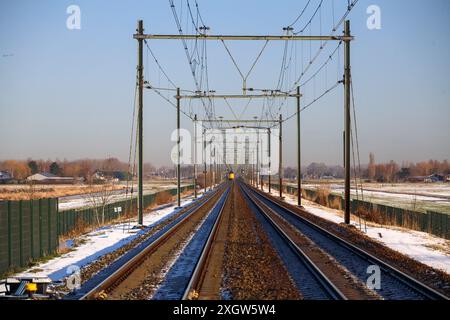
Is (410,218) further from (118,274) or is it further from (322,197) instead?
(322,197)

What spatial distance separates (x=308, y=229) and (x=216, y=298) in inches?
573

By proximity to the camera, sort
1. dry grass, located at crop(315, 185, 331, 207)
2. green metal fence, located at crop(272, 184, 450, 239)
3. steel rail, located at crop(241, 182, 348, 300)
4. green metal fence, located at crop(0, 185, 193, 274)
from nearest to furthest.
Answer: steel rail, located at crop(241, 182, 348, 300) → green metal fence, located at crop(0, 185, 193, 274) → green metal fence, located at crop(272, 184, 450, 239) → dry grass, located at crop(315, 185, 331, 207)

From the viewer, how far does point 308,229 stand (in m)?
23.9

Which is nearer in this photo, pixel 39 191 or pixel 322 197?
pixel 322 197

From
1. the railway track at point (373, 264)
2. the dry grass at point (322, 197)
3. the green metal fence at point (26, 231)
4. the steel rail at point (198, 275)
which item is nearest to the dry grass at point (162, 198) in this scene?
the dry grass at point (322, 197)

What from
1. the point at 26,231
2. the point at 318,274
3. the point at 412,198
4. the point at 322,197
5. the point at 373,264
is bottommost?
the point at 412,198

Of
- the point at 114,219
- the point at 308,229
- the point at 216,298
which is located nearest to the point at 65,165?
the point at 114,219

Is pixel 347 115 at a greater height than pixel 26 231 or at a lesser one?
greater

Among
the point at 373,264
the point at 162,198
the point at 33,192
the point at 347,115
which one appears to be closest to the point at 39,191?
the point at 162,198

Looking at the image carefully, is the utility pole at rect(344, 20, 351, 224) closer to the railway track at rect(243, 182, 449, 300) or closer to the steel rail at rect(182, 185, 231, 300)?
the railway track at rect(243, 182, 449, 300)

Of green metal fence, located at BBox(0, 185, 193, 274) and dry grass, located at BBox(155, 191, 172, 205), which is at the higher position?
green metal fence, located at BBox(0, 185, 193, 274)

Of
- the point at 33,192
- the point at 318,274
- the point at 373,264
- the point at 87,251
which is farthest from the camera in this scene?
the point at 33,192

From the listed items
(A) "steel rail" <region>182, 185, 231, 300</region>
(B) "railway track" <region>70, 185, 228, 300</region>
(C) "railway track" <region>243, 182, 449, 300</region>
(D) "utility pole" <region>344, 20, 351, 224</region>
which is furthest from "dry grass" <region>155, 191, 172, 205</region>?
(A) "steel rail" <region>182, 185, 231, 300</region>
